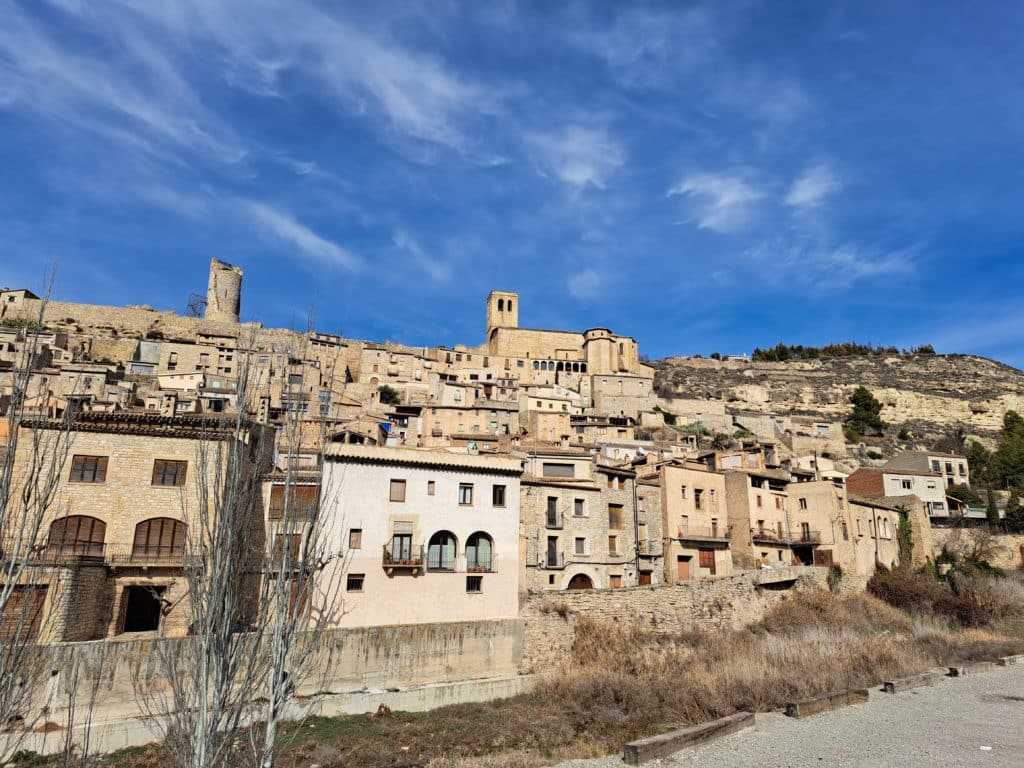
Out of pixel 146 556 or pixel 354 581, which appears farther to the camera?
pixel 354 581

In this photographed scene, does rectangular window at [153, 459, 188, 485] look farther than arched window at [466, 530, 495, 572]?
No

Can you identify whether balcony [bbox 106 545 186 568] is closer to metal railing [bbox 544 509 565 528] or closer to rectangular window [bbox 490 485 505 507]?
rectangular window [bbox 490 485 505 507]

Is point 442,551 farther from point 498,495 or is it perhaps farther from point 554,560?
point 554,560

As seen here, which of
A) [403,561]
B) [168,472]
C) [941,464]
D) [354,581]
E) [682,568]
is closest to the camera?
[168,472]

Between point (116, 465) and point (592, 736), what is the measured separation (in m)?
19.0

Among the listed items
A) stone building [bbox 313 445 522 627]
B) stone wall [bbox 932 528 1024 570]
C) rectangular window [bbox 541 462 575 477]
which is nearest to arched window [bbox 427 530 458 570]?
stone building [bbox 313 445 522 627]

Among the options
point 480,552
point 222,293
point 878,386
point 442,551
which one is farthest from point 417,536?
point 878,386

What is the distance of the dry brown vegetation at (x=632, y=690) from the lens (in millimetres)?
19188

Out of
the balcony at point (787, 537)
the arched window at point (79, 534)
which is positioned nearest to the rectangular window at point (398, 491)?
the arched window at point (79, 534)

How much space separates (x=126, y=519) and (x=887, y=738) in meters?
24.9

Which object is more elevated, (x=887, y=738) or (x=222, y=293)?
(x=222, y=293)

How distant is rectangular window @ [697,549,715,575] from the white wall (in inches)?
467

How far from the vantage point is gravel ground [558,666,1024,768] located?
1576cm

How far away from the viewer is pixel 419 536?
88.5 feet
